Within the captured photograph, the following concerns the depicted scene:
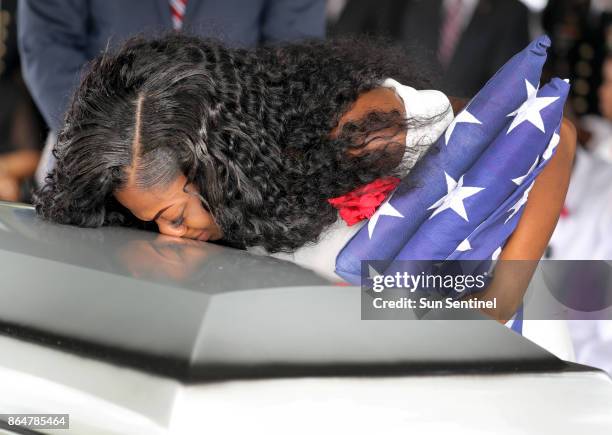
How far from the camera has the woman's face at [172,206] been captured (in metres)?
1.16

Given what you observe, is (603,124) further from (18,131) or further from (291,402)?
(291,402)

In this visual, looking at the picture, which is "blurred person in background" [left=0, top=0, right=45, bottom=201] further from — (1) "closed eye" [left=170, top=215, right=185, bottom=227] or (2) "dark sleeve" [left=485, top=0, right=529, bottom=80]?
(2) "dark sleeve" [left=485, top=0, right=529, bottom=80]

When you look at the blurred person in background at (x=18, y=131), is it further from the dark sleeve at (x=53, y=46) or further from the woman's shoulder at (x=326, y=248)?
the woman's shoulder at (x=326, y=248)

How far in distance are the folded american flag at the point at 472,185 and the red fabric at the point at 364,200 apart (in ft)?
0.08

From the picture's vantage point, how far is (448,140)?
3.68 feet

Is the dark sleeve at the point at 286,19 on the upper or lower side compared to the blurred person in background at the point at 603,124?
upper

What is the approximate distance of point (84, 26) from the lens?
1.97m

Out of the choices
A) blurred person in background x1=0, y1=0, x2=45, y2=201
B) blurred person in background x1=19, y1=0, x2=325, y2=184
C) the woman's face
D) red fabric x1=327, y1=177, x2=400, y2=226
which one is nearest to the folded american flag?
red fabric x1=327, y1=177, x2=400, y2=226

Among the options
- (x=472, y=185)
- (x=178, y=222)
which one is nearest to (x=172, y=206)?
(x=178, y=222)

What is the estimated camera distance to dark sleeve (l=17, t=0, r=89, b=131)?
1.92 metres

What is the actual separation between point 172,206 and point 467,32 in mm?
1618

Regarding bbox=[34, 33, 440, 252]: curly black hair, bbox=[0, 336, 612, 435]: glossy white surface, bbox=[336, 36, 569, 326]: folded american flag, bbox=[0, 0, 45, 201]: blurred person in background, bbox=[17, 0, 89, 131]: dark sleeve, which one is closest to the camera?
bbox=[0, 336, 612, 435]: glossy white surface

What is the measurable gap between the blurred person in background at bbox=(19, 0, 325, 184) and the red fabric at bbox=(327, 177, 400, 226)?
859mm

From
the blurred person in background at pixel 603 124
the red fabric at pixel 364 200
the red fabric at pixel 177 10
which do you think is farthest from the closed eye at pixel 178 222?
the blurred person in background at pixel 603 124
